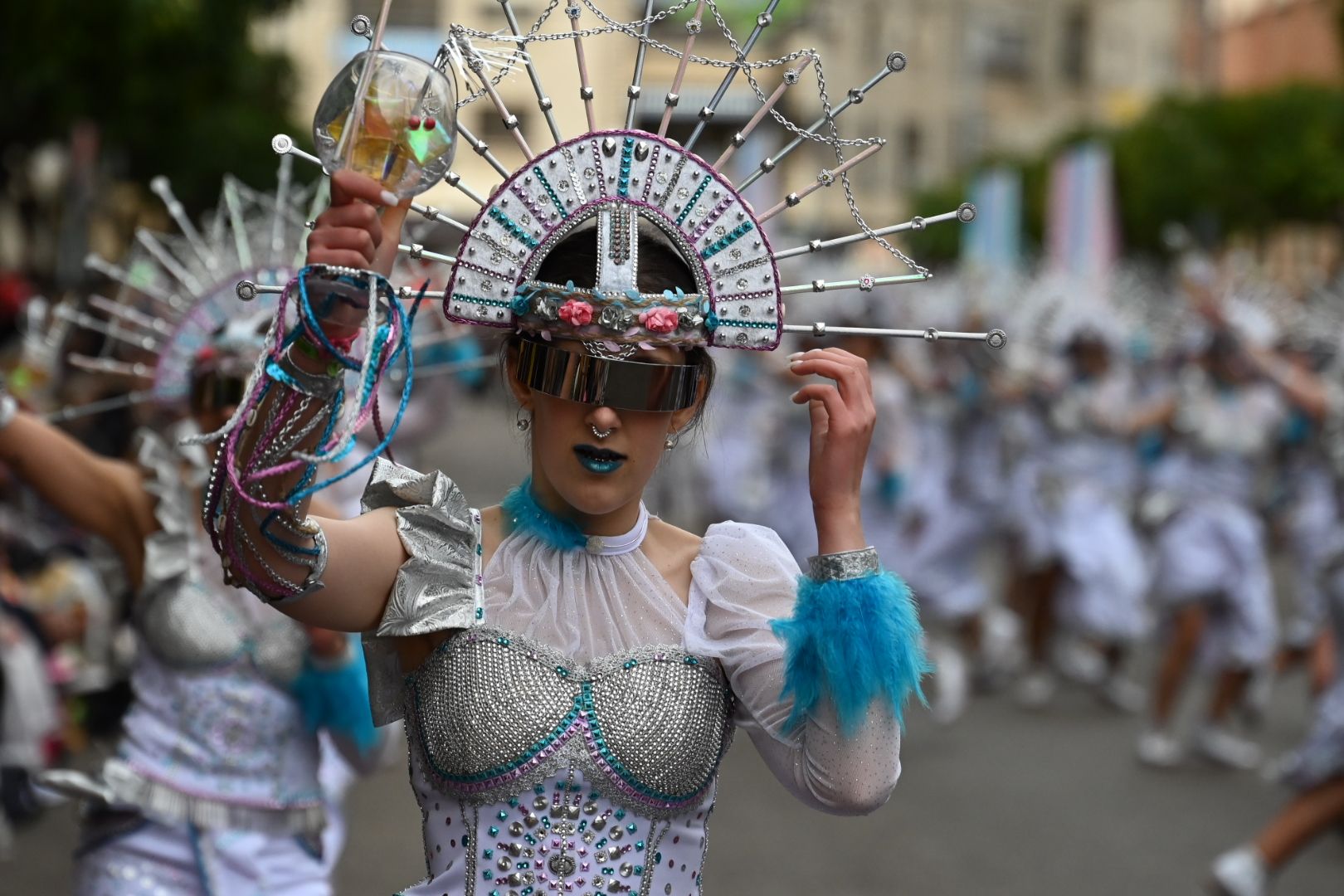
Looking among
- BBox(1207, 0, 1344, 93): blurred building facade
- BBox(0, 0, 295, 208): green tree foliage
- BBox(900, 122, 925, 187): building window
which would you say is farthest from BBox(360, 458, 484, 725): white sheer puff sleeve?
BBox(900, 122, 925, 187): building window

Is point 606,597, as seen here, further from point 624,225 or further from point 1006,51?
point 1006,51

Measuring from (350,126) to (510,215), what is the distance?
55 centimetres

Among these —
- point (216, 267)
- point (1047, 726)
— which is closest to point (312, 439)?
point (216, 267)

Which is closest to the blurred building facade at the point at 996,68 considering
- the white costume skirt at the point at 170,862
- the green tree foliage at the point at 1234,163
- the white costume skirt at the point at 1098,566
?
the green tree foliage at the point at 1234,163

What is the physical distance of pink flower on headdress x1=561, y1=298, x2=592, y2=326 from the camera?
2637mm

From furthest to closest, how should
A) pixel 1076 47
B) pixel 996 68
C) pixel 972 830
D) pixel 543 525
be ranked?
pixel 1076 47, pixel 996 68, pixel 972 830, pixel 543 525

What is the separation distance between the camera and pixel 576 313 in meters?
2.64

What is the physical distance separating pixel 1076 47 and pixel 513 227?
65.8m

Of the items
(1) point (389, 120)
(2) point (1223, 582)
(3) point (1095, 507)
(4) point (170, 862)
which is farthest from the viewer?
(3) point (1095, 507)

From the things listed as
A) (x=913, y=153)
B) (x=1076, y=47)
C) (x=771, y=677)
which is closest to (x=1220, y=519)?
(x=771, y=677)

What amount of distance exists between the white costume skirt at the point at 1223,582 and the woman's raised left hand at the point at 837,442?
277 inches

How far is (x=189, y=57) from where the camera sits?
13.2 metres

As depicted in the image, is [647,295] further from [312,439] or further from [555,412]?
[312,439]

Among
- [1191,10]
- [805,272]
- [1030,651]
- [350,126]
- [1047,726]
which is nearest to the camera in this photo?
[350,126]
